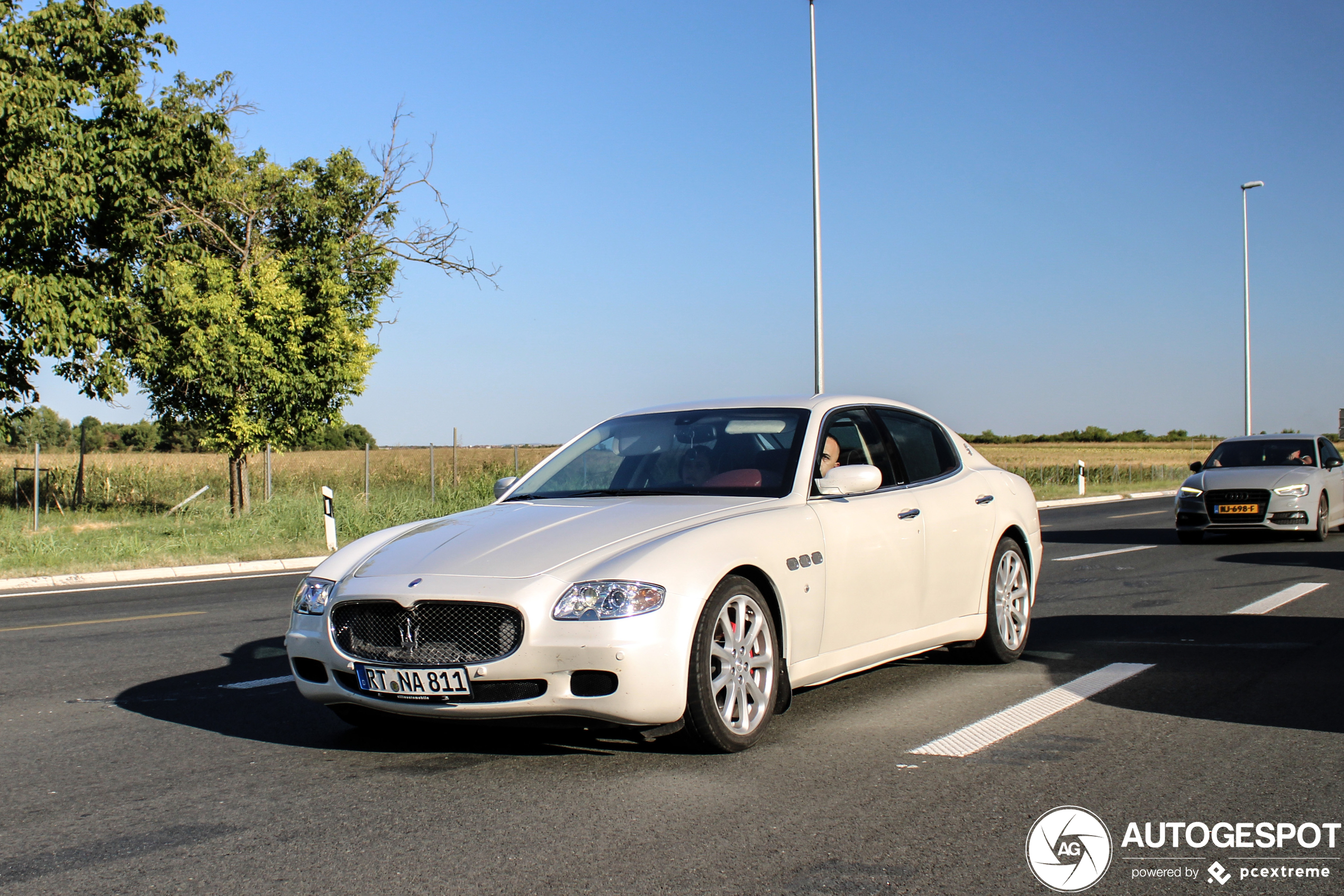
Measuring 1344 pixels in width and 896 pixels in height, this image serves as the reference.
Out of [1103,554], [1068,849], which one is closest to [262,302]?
[1103,554]

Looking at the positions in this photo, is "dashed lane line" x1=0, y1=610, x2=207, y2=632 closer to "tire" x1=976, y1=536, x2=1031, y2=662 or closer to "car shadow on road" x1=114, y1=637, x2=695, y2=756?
"car shadow on road" x1=114, y1=637, x2=695, y2=756

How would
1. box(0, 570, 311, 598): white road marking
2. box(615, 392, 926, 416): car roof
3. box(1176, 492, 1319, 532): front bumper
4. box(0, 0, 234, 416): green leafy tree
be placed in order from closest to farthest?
box(615, 392, 926, 416): car roof
box(0, 570, 311, 598): white road marking
box(1176, 492, 1319, 532): front bumper
box(0, 0, 234, 416): green leafy tree

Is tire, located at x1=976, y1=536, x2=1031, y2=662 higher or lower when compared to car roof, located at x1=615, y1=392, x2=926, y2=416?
lower

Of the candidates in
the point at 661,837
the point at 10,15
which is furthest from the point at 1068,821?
the point at 10,15

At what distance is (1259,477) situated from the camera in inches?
661

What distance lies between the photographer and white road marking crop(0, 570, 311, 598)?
44.4 feet

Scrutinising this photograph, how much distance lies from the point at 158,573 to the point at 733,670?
40.8 feet

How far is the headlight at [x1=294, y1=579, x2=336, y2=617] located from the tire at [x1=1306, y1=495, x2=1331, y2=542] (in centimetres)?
1529

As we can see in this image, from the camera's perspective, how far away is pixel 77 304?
22516 millimetres

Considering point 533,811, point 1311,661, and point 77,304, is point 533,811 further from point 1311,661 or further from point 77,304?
point 77,304

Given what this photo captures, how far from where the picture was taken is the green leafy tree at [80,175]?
21.3 meters

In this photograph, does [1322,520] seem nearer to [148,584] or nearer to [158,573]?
[148,584]

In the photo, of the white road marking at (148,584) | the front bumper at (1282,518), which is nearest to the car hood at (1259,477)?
the front bumper at (1282,518)

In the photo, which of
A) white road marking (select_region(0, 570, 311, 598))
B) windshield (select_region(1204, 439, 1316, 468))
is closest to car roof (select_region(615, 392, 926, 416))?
white road marking (select_region(0, 570, 311, 598))
